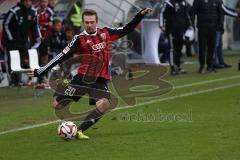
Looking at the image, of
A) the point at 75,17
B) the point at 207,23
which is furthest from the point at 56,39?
the point at 207,23

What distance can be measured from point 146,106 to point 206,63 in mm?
7767

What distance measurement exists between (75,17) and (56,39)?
3670 mm

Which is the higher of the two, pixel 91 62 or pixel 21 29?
pixel 21 29

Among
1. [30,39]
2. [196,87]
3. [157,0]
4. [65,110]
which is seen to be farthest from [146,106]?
[157,0]

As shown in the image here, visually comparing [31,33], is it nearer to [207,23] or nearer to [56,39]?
[56,39]

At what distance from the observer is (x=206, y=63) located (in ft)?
74.7

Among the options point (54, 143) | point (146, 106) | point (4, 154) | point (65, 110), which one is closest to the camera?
point (4, 154)

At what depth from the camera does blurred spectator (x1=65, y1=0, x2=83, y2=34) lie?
A: 23.9 meters

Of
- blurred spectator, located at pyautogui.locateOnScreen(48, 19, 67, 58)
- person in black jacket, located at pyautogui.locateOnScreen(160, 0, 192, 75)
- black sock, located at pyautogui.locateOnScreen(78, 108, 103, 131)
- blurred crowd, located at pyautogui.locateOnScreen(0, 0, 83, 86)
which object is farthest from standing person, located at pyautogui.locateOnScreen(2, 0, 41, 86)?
black sock, located at pyautogui.locateOnScreen(78, 108, 103, 131)

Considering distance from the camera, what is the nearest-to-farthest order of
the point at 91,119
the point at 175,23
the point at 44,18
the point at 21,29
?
the point at 91,119, the point at 21,29, the point at 44,18, the point at 175,23

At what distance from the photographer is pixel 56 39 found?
813 inches

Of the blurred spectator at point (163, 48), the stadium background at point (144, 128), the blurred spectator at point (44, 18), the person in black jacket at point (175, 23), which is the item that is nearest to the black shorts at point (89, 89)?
the stadium background at point (144, 128)

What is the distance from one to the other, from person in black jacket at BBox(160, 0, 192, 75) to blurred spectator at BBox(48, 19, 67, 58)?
112 inches

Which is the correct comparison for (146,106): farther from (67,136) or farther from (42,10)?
(42,10)
